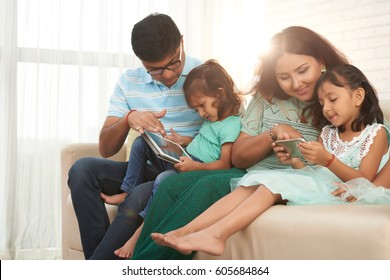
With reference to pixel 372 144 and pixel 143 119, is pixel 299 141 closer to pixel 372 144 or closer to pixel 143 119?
pixel 372 144

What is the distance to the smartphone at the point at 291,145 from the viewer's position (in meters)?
2.02

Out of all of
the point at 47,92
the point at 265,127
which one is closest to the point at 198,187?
the point at 265,127

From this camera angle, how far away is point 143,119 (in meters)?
2.45

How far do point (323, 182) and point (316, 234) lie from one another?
1.13 ft

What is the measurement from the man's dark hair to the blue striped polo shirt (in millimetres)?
209

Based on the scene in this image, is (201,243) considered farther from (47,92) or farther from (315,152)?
(47,92)

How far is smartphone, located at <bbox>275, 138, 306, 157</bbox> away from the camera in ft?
6.63

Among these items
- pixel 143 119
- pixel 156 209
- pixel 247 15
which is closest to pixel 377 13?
pixel 247 15

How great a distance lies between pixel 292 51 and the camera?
2287 millimetres

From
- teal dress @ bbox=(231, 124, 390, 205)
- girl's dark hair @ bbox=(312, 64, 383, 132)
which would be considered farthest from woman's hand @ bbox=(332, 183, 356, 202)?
girl's dark hair @ bbox=(312, 64, 383, 132)

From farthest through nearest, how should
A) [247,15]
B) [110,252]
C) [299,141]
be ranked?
[247,15] < [110,252] < [299,141]

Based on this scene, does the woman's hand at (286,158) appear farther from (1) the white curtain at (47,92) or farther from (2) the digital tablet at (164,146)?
(1) the white curtain at (47,92)

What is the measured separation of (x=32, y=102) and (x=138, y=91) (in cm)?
149

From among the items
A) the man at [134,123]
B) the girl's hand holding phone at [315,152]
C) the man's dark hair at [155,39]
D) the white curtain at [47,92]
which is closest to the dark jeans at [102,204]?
the man at [134,123]
